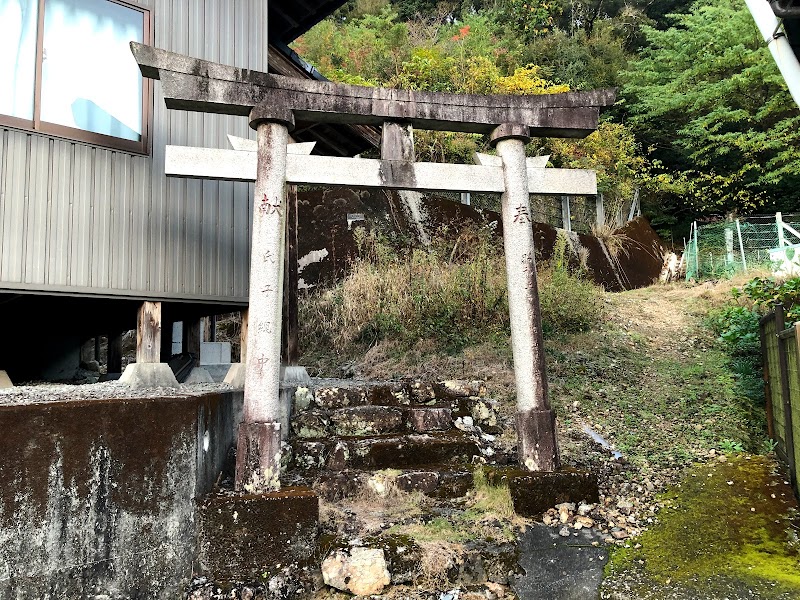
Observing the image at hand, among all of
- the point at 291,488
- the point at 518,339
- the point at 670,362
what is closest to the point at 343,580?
the point at 291,488

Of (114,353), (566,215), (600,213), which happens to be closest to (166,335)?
(114,353)

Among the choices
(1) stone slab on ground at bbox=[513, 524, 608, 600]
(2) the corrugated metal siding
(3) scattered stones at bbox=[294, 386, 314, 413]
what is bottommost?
(1) stone slab on ground at bbox=[513, 524, 608, 600]

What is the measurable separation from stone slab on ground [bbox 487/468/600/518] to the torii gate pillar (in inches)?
64.7

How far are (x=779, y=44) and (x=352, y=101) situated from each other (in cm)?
322

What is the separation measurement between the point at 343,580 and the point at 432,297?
17.8 feet

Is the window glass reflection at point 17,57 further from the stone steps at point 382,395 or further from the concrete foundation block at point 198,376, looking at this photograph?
the stone steps at point 382,395

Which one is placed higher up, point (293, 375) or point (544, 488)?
point (293, 375)

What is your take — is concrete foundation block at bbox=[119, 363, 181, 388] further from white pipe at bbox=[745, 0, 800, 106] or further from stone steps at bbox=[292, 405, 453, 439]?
white pipe at bbox=[745, 0, 800, 106]

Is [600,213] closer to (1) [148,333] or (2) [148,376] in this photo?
(1) [148,333]

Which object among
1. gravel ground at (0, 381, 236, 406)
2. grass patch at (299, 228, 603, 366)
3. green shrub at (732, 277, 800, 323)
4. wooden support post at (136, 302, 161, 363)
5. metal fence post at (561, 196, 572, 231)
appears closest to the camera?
gravel ground at (0, 381, 236, 406)

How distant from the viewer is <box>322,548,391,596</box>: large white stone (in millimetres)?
3349

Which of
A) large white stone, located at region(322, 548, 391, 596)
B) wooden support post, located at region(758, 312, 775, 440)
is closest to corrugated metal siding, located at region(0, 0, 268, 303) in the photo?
large white stone, located at region(322, 548, 391, 596)

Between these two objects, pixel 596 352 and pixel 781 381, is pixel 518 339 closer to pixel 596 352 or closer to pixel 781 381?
pixel 781 381

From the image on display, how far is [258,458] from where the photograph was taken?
3.88 metres
